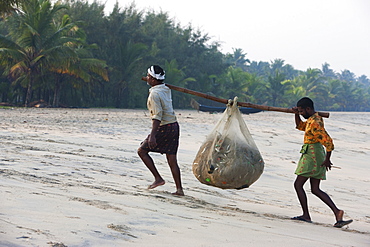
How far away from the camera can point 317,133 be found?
427cm

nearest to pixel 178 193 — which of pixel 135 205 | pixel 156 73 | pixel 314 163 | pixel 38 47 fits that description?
pixel 135 205

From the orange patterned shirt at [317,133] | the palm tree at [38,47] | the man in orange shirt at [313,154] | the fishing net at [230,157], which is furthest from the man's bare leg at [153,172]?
the palm tree at [38,47]

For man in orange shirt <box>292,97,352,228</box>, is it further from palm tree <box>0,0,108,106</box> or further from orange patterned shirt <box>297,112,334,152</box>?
palm tree <box>0,0,108,106</box>

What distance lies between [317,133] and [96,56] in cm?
2827

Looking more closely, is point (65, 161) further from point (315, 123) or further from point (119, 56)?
point (119, 56)

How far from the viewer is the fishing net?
418cm

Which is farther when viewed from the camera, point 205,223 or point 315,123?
point 315,123

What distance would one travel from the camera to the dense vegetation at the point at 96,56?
917 inches

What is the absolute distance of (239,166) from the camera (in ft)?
13.7

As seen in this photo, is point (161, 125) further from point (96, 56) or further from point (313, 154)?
point (96, 56)

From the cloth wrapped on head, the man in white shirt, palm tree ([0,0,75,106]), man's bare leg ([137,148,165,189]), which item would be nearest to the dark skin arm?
the man in white shirt

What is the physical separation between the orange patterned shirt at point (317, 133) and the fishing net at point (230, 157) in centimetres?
49

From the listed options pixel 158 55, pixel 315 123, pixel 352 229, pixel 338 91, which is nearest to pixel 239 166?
pixel 315 123

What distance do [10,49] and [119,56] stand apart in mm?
10218
